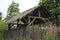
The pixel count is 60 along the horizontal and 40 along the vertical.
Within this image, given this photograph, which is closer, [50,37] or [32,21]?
[50,37]

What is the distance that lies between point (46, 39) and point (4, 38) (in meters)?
5.59

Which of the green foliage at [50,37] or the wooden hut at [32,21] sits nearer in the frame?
the green foliage at [50,37]

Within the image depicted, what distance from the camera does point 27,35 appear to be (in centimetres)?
1672

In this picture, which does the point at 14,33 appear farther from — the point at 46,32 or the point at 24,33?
the point at 46,32

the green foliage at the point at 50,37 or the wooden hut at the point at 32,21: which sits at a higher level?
the wooden hut at the point at 32,21

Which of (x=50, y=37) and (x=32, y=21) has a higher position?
(x=32, y=21)

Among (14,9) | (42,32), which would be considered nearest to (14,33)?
(42,32)

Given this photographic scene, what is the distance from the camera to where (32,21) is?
2114cm

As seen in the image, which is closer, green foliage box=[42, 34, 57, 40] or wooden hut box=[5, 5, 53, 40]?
green foliage box=[42, 34, 57, 40]

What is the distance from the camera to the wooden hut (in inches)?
651

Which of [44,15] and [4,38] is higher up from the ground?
[44,15]

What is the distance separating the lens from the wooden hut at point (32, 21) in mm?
16547

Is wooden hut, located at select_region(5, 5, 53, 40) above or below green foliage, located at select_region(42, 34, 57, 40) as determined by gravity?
above

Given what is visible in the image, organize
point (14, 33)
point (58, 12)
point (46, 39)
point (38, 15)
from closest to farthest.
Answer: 1. point (46, 39)
2. point (14, 33)
3. point (38, 15)
4. point (58, 12)
